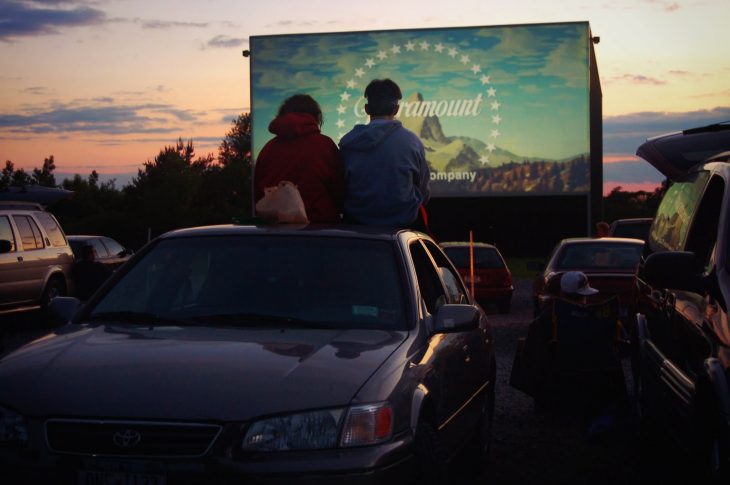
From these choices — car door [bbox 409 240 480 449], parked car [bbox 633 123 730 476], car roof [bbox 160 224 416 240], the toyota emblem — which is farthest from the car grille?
parked car [bbox 633 123 730 476]

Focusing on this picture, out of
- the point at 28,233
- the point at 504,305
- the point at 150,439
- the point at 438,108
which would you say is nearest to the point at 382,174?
the point at 150,439

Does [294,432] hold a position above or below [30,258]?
above

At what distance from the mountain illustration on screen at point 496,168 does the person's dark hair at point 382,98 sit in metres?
29.4

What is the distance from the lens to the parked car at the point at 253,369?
14.3ft

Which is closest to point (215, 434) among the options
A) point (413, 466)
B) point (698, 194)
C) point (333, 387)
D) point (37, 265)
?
point (333, 387)

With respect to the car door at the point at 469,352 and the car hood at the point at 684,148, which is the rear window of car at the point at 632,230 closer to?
the car hood at the point at 684,148

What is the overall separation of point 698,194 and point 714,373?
2.00 m

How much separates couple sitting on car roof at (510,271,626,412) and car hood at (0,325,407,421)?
4254 millimetres

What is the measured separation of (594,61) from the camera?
55500 mm

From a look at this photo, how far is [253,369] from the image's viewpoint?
4688mm

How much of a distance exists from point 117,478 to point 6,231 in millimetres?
14729

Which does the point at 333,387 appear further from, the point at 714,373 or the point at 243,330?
the point at 714,373

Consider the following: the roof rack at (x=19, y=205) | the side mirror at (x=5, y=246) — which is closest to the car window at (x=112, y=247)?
the roof rack at (x=19, y=205)

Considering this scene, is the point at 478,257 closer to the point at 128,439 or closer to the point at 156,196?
the point at 128,439
